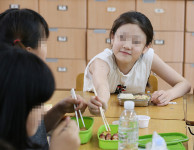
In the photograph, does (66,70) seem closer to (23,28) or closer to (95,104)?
(95,104)

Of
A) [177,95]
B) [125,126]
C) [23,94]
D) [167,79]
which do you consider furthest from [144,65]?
[23,94]

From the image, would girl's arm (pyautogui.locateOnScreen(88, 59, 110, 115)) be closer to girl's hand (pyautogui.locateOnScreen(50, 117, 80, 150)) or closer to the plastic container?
the plastic container

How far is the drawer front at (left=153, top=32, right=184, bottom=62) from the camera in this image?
328 cm

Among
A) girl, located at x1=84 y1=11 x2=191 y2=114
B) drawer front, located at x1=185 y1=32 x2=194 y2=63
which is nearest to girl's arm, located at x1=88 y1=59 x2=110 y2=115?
girl, located at x1=84 y1=11 x2=191 y2=114

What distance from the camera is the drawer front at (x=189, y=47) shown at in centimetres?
324

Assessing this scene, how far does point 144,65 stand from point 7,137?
1.41 metres

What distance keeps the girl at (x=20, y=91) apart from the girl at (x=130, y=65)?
2.60ft

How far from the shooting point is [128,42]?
1.59m

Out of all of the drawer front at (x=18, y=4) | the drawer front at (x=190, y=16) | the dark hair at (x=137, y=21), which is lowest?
the dark hair at (x=137, y=21)

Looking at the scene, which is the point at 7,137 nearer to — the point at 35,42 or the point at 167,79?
the point at 35,42

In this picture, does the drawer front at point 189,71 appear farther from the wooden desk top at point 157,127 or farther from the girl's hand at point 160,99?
the wooden desk top at point 157,127

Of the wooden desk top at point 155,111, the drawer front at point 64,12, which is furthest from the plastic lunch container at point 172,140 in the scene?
the drawer front at point 64,12

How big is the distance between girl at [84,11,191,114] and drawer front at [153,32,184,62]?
1457mm

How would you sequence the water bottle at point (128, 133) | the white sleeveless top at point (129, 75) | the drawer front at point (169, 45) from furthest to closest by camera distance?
1. the drawer front at point (169, 45)
2. the white sleeveless top at point (129, 75)
3. the water bottle at point (128, 133)
